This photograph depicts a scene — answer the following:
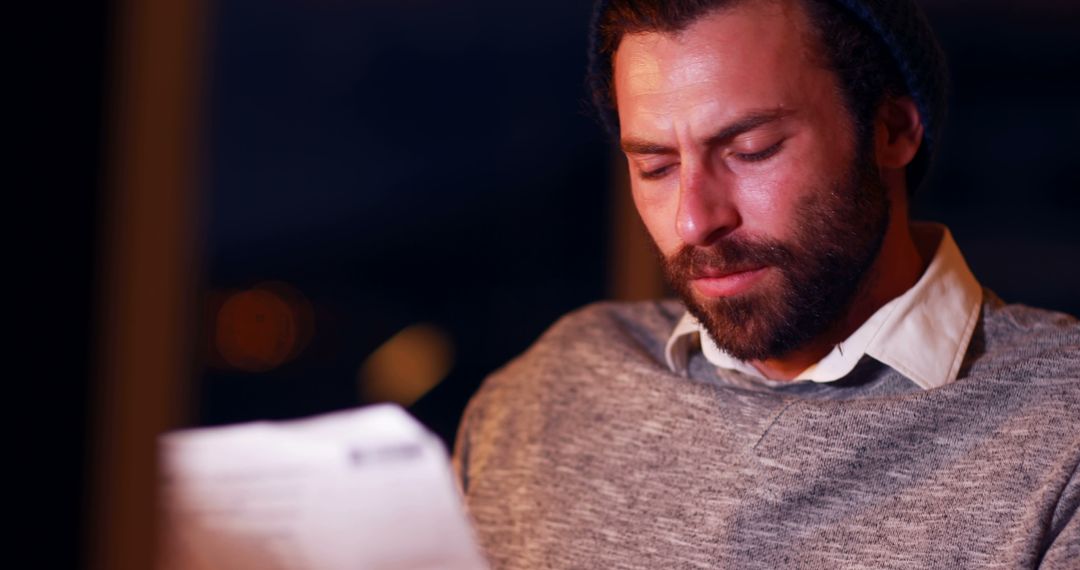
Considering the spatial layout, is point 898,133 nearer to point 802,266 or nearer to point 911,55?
point 911,55

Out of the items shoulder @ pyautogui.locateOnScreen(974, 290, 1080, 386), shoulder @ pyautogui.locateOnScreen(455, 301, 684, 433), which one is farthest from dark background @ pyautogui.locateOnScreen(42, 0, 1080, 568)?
shoulder @ pyautogui.locateOnScreen(974, 290, 1080, 386)

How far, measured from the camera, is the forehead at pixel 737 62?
1.11 metres

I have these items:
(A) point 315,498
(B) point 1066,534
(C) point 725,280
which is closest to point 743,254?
(C) point 725,280

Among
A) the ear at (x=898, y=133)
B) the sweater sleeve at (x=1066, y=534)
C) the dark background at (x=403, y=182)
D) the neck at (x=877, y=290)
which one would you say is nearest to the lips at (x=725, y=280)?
the neck at (x=877, y=290)

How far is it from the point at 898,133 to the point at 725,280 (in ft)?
0.97

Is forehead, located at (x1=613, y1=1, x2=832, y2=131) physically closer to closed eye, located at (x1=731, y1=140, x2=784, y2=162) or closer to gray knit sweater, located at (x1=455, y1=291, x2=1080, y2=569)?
closed eye, located at (x1=731, y1=140, x2=784, y2=162)

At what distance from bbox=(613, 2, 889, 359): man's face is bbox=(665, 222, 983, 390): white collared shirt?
0.15 feet

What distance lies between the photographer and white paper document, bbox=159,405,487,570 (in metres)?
0.74

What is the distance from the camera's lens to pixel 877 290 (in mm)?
1215

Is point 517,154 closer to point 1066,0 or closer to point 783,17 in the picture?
point 1066,0

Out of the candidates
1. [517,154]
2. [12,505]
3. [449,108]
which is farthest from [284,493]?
[449,108]

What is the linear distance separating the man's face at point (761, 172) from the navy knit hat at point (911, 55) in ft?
0.25

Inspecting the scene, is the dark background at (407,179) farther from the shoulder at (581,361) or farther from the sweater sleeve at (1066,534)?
the sweater sleeve at (1066,534)

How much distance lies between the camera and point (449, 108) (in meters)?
3.98
